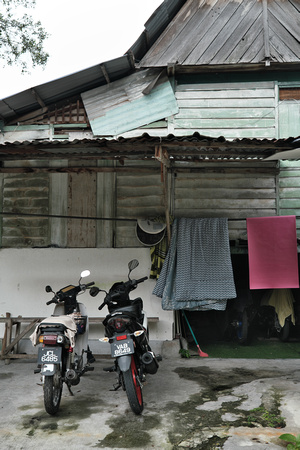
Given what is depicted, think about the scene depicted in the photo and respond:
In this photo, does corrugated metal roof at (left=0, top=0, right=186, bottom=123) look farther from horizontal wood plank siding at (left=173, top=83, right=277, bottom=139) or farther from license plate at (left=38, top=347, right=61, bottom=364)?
license plate at (left=38, top=347, right=61, bottom=364)

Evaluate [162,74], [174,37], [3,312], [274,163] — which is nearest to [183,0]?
[174,37]

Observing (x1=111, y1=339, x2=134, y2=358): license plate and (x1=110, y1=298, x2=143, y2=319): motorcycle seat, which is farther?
(x1=110, y1=298, x2=143, y2=319): motorcycle seat

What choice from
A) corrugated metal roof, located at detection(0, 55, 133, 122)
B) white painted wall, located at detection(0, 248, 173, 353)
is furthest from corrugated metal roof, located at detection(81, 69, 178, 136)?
white painted wall, located at detection(0, 248, 173, 353)

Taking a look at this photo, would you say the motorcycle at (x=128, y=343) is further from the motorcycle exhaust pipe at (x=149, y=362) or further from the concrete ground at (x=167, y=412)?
the concrete ground at (x=167, y=412)

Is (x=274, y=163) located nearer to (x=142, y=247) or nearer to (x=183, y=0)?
(x=142, y=247)

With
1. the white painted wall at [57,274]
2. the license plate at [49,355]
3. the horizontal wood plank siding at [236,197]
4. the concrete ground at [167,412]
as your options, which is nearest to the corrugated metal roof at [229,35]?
the horizontal wood plank siding at [236,197]

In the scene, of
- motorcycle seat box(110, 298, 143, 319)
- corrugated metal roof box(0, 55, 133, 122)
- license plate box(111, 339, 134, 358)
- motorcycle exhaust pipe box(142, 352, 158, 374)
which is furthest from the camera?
corrugated metal roof box(0, 55, 133, 122)

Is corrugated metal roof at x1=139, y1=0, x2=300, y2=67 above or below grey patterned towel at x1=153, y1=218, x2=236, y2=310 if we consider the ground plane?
above

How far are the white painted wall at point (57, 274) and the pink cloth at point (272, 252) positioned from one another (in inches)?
69.2

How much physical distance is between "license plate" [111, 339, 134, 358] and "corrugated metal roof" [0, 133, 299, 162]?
2.51 m

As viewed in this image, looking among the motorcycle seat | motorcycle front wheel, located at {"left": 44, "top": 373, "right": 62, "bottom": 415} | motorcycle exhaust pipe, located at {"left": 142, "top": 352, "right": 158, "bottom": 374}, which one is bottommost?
motorcycle front wheel, located at {"left": 44, "top": 373, "right": 62, "bottom": 415}

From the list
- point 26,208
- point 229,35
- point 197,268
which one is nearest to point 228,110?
point 229,35

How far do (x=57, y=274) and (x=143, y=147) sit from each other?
3.17m

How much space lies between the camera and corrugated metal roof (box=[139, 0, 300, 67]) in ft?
27.1
